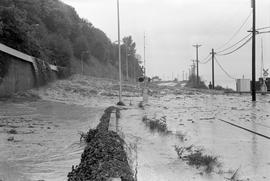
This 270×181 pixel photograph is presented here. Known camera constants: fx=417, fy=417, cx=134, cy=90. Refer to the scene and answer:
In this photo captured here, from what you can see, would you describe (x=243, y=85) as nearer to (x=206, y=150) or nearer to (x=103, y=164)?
(x=206, y=150)

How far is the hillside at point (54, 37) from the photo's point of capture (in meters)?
33.3

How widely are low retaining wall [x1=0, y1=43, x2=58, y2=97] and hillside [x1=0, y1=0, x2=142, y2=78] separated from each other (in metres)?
1.76

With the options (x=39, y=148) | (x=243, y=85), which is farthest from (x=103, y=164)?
(x=243, y=85)

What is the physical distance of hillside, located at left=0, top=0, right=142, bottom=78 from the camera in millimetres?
33281

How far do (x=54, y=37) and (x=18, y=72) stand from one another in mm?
47269

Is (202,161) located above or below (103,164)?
below

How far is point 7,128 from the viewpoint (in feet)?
45.3

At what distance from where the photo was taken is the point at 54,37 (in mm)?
75875

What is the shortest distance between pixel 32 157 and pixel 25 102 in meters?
17.2

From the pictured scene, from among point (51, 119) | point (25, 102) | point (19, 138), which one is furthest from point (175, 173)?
point (25, 102)

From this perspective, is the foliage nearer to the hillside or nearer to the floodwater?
the floodwater

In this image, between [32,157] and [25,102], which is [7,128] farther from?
[25,102]

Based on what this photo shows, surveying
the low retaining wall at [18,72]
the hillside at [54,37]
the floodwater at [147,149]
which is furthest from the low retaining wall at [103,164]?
the hillside at [54,37]

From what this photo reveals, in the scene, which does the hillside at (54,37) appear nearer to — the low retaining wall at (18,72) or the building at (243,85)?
the low retaining wall at (18,72)
